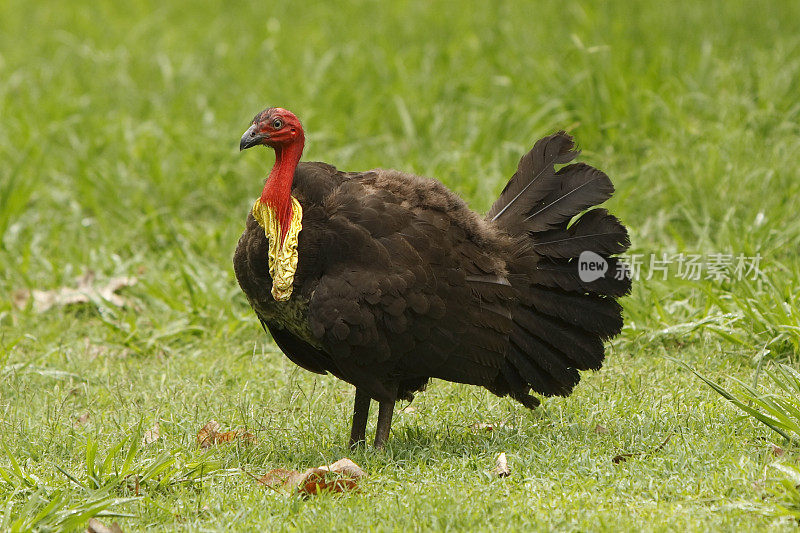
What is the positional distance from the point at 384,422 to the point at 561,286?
38.5 inches

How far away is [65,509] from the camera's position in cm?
347

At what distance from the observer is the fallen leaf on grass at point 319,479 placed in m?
3.77

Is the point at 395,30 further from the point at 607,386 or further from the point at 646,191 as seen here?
the point at 607,386

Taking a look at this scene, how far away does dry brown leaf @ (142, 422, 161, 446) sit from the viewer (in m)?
4.38

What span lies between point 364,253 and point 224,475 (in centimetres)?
103

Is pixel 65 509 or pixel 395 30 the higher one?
pixel 395 30

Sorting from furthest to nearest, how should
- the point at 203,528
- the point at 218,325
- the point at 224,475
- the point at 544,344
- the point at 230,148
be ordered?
the point at 230,148 → the point at 218,325 → the point at 544,344 → the point at 224,475 → the point at 203,528

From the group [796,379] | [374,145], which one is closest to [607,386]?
[796,379]

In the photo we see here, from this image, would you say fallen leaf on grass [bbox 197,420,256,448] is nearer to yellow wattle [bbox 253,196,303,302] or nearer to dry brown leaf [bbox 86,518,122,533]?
yellow wattle [bbox 253,196,303,302]

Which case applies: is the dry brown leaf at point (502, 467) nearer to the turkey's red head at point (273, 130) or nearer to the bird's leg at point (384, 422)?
the bird's leg at point (384, 422)

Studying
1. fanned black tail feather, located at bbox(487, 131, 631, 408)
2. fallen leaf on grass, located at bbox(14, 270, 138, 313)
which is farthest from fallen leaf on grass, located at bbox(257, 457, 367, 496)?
fallen leaf on grass, located at bbox(14, 270, 138, 313)

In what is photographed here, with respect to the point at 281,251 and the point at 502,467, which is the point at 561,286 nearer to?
the point at 502,467

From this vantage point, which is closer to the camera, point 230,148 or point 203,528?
point 203,528

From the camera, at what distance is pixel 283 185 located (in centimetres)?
415
